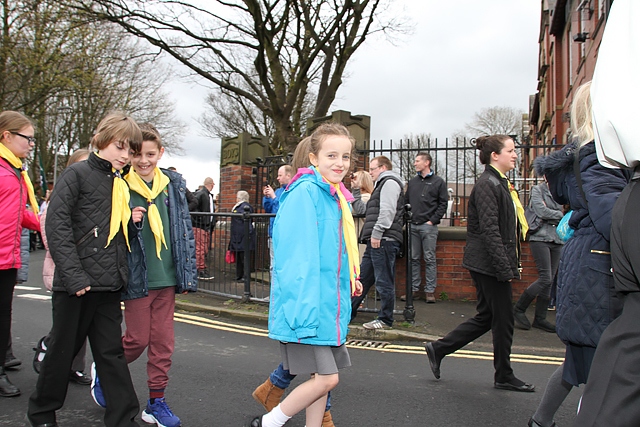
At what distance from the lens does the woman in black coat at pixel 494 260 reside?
14.3 feet

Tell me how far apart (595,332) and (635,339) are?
2.85ft

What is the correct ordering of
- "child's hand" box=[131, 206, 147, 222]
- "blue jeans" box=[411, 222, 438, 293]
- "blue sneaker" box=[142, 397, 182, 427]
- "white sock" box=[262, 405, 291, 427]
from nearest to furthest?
"white sock" box=[262, 405, 291, 427] → "child's hand" box=[131, 206, 147, 222] → "blue sneaker" box=[142, 397, 182, 427] → "blue jeans" box=[411, 222, 438, 293]

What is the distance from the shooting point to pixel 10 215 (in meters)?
4.13

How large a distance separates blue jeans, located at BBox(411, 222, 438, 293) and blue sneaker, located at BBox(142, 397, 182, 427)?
16.4 ft

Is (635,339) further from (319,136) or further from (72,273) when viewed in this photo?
(72,273)

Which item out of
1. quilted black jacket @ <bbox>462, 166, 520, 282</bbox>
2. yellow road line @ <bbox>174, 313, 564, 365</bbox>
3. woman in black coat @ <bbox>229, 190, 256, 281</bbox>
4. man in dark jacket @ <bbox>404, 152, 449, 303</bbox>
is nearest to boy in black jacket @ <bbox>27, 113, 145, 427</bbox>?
quilted black jacket @ <bbox>462, 166, 520, 282</bbox>

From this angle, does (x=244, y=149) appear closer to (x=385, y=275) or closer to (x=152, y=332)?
(x=385, y=275)

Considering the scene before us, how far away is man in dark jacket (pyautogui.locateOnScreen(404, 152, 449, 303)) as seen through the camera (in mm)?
8148

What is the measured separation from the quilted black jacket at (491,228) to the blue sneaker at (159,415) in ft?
8.34

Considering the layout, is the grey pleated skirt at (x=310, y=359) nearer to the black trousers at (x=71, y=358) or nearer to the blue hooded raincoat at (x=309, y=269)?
the blue hooded raincoat at (x=309, y=269)

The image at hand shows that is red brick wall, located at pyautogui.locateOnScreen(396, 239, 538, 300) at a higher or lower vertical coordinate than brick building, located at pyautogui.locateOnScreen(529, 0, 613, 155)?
lower

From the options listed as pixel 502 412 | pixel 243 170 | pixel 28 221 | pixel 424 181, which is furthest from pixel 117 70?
pixel 502 412

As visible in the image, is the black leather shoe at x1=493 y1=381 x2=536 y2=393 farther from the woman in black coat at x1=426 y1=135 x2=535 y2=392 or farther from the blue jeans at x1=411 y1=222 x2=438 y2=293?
the blue jeans at x1=411 y1=222 x2=438 y2=293

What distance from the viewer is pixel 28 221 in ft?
14.5
